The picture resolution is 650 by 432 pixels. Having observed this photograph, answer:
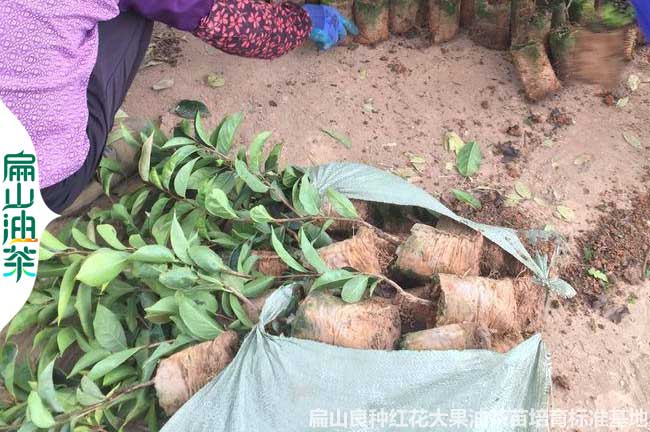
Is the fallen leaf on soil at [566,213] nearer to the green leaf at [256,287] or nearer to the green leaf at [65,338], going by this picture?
the green leaf at [256,287]

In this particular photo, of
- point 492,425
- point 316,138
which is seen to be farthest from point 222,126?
point 492,425

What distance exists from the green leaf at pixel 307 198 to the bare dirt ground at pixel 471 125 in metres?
0.58

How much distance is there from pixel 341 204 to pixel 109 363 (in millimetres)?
599

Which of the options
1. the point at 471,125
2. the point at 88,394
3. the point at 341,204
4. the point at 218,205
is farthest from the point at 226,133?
the point at 471,125

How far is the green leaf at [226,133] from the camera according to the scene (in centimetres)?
163

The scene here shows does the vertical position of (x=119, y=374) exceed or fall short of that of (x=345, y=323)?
it falls short

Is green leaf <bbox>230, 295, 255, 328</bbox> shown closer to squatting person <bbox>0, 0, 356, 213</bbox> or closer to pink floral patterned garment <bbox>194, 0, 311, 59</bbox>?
squatting person <bbox>0, 0, 356, 213</bbox>

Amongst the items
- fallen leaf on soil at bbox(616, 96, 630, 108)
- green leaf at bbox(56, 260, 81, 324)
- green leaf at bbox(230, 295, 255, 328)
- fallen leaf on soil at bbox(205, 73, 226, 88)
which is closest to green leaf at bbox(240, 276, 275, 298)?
green leaf at bbox(230, 295, 255, 328)

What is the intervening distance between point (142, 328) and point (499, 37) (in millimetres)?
1589

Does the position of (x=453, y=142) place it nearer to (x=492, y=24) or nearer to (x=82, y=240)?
(x=492, y=24)

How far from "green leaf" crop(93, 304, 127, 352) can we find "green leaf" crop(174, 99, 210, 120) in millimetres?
988

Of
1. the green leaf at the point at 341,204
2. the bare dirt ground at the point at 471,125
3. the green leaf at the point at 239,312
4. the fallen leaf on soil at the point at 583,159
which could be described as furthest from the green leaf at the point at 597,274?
the green leaf at the point at 239,312

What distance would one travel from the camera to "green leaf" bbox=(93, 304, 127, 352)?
127cm

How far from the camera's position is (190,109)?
2.12 meters
